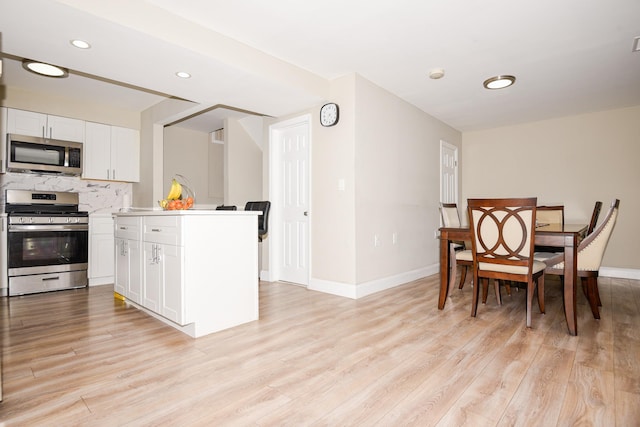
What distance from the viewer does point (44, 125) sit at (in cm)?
419

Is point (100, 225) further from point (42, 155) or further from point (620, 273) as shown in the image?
point (620, 273)

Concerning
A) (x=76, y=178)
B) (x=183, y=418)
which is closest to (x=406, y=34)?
(x=183, y=418)

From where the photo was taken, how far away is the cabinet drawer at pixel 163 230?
241 centimetres

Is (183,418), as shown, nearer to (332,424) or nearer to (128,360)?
(332,424)

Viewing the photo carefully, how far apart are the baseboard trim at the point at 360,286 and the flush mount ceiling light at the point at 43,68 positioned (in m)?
3.43

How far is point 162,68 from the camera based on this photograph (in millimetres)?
2867

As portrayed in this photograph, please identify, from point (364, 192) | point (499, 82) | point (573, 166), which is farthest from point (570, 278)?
point (573, 166)

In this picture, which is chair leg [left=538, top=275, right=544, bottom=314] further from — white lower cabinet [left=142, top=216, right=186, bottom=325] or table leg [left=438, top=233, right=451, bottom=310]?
white lower cabinet [left=142, top=216, right=186, bottom=325]

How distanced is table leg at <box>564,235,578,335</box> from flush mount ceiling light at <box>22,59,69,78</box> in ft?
15.8

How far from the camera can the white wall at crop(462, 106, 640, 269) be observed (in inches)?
187

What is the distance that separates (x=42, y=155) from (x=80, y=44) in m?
2.40

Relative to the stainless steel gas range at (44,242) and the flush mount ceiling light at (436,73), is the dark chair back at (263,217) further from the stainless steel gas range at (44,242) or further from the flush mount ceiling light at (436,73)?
the flush mount ceiling light at (436,73)

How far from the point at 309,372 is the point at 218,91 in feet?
9.23

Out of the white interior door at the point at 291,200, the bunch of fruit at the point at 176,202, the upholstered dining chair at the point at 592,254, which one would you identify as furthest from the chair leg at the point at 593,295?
the bunch of fruit at the point at 176,202
